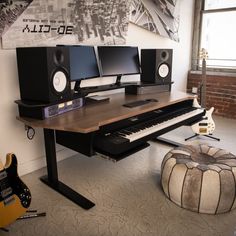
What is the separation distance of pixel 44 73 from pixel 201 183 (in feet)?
4.39

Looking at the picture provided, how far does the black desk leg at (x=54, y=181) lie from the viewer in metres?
1.97

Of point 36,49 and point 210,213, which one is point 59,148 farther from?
point 210,213

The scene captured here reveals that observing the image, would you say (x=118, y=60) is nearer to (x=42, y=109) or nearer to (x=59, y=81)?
(x=59, y=81)

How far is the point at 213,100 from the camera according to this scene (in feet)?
13.7

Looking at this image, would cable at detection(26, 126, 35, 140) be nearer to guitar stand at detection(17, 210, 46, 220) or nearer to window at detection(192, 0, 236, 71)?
guitar stand at detection(17, 210, 46, 220)

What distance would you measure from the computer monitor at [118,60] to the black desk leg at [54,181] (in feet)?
2.77

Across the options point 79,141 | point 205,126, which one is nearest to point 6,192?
point 79,141

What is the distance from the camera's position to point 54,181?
217 cm

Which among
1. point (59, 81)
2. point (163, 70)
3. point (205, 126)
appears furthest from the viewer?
point (205, 126)

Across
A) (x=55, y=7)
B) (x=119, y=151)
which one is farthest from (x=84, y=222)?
(x=55, y=7)

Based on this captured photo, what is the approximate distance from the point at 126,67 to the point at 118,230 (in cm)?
166

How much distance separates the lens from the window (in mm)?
3920

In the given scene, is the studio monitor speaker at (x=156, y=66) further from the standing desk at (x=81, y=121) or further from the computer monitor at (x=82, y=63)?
the computer monitor at (x=82, y=63)

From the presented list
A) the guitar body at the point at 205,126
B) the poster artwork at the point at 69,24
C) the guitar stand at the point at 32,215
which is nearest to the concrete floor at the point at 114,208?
the guitar stand at the point at 32,215
